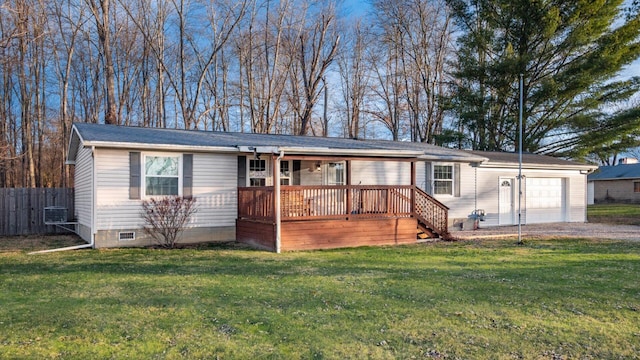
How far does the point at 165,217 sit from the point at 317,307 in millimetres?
6483

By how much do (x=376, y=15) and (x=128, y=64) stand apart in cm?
1500

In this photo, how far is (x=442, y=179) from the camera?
14984mm

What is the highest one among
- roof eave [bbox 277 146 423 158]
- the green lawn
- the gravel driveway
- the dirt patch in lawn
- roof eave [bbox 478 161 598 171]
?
roof eave [bbox 277 146 423 158]

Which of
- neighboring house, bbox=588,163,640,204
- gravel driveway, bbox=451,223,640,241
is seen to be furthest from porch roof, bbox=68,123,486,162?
neighboring house, bbox=588,163,640,204

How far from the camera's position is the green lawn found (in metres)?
3.88

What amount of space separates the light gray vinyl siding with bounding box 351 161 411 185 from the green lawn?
5122 mm

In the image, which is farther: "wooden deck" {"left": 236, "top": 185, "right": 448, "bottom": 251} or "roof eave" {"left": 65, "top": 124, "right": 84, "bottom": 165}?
"roof eave" {"left": 65, "top": 124, "right": 84, "bottom": 165}

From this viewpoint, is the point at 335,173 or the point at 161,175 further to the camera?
the point at 335,173

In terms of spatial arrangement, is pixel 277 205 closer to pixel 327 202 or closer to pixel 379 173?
pixel 327 202

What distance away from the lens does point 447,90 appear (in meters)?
28.1

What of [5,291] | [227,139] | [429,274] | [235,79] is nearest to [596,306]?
[429,274]

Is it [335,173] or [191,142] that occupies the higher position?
[191,142]

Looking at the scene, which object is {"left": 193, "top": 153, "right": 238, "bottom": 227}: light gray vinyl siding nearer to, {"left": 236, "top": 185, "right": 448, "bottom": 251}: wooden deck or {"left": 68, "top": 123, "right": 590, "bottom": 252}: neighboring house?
{"left": 68, "top": 123, "right": 590, "bottom": 252}: neighboring house

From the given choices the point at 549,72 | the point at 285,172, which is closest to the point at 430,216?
the point at 285,172
